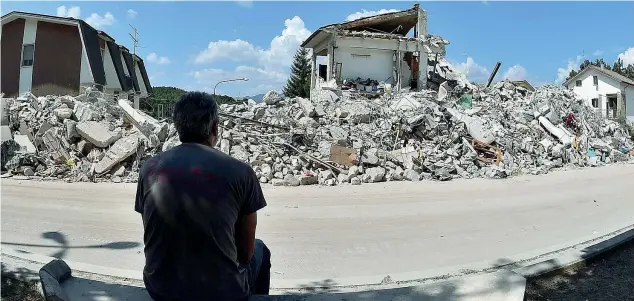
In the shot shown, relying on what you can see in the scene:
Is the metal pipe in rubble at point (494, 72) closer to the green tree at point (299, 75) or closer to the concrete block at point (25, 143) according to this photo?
the green tree at point (299, 75)

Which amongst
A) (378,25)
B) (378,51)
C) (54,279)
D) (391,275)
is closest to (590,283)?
(391,275)

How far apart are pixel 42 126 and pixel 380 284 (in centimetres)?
1362

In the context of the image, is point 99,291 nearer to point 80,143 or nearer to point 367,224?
point 367,224

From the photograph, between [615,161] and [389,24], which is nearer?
[615,161]

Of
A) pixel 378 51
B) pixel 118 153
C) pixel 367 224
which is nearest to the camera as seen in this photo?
pixel 367 224

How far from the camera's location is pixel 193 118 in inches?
92.4

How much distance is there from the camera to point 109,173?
11.9 meters

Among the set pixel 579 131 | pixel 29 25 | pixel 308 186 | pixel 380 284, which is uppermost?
pixel 29 25

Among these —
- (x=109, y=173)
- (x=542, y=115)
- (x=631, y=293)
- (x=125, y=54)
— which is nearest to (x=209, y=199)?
(x=631, y=293)

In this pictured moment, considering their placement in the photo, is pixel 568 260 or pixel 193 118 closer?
pixel 193 118

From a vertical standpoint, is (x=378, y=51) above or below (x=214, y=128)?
above

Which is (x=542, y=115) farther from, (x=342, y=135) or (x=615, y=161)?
(x=342, y=135)

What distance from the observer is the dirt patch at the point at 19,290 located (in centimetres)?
326

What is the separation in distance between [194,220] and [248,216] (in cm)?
32
